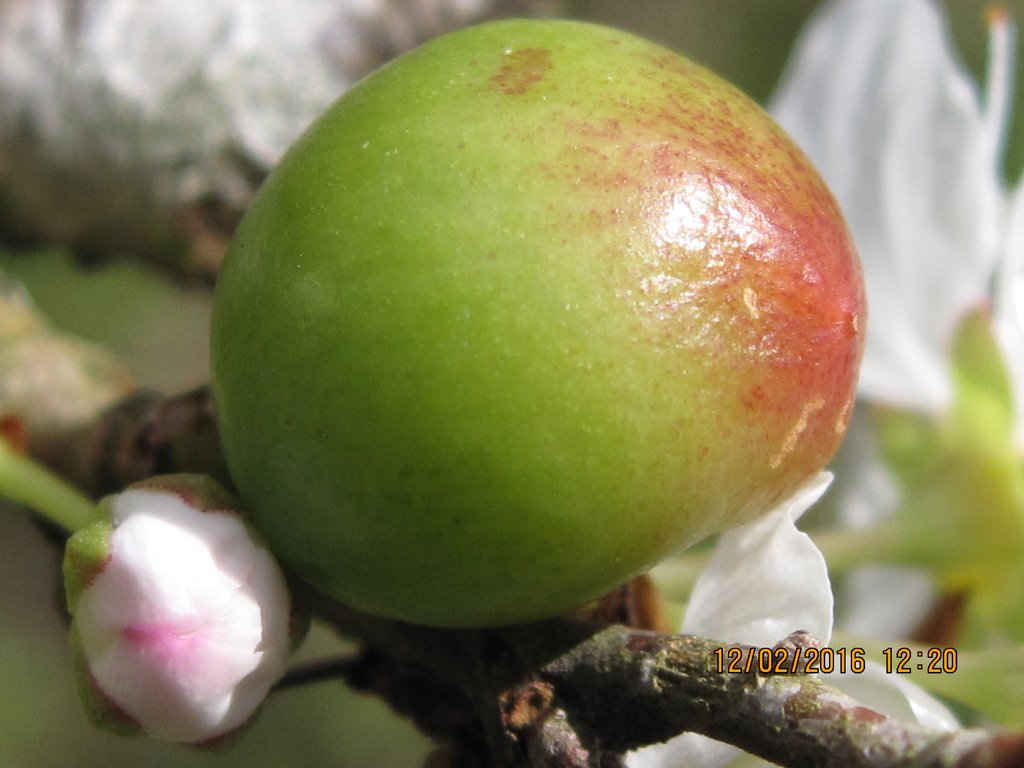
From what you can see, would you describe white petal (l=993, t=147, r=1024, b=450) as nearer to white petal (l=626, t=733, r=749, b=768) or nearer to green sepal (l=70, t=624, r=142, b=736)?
white petal (l=626, t=733, r=749, b=768)

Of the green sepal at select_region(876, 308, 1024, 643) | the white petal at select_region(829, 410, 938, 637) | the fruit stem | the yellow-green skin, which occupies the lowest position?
the white petal at select_region(829, 410, 938, 637)

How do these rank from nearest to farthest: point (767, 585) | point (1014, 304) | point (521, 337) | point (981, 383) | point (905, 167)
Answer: point (521, 337), point (767, 585), point (1014, 304), point (981, 383), point (905, 167)

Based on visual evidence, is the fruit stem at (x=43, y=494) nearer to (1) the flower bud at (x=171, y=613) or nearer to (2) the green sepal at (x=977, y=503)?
(1) the flower bud at (x=171, y=613)

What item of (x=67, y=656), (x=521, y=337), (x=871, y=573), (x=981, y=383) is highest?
(x=521, y=337)

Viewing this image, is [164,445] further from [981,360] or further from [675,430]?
[981,360]

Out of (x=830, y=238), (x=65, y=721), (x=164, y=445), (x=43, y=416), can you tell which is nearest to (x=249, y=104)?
(x=43, y=416)

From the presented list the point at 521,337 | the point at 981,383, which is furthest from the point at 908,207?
the point at 521,337

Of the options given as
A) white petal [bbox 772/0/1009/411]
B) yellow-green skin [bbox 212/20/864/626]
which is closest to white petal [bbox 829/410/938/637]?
white petal [bbox 772/0/1009/411]

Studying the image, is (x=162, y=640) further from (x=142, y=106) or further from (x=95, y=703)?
(x=142, y=106)
